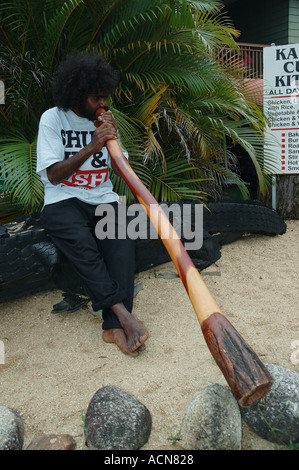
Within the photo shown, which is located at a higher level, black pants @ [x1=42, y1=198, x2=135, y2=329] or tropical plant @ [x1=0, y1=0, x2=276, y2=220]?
tropical plant @ [x1=0, y1=0, x2=276, y2=220]

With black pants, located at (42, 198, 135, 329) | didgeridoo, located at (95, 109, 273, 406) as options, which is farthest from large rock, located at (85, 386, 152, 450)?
black pants, located at (42, 198, 135, 329)

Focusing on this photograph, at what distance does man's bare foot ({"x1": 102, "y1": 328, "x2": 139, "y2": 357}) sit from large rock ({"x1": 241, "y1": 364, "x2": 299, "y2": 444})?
751 millimetres

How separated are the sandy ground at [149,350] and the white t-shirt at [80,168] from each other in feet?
2.55

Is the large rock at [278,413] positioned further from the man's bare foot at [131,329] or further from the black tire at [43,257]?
the black tire at [43,257]

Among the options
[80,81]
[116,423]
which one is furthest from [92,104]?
[116,423]

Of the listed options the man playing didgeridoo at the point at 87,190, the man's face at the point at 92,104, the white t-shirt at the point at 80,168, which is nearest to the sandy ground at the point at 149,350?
the man playing didgeridoo at the point at 87,190

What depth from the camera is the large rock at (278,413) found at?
152 cm

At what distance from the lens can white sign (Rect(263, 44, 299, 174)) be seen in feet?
15.6

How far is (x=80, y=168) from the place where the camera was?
102 inches

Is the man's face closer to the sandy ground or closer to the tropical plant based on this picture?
the tropical plant

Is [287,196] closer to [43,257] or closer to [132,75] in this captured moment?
[132,75]

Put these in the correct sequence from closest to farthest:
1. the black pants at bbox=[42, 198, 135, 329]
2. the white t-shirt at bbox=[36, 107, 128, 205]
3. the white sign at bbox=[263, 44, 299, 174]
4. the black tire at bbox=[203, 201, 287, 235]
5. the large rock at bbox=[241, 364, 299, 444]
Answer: the large rock at bbox=[241, 364, 299, 444] → the black pants at bbox=[42, 198, 135, 329] → the white t-shirt at bbox=[36, 107, 128, 205] → the black tire at bbox=[203, 201, 287, 235] → the white sign at bbox=[263, 44, 299, 174]

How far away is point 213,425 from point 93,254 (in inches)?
47.1

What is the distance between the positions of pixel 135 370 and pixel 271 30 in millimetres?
10349
